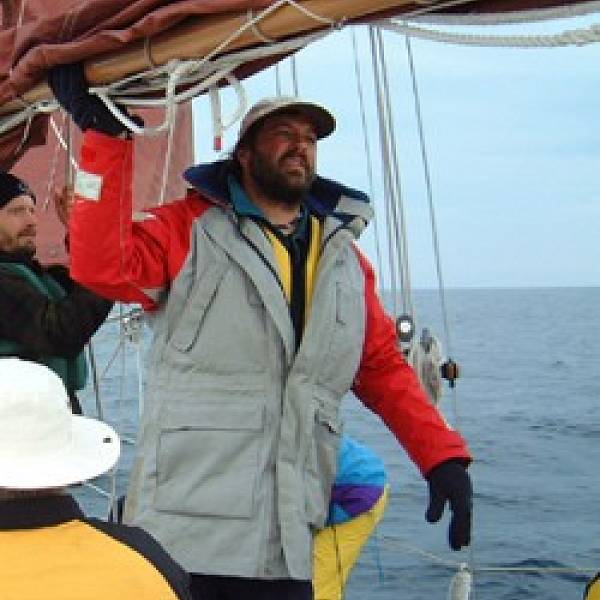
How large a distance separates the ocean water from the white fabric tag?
153 centimetres

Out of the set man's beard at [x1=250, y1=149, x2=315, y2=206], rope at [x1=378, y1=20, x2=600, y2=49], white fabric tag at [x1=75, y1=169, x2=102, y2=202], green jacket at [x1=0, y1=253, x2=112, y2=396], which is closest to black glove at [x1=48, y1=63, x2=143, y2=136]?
white fabric tag at [x1=75, y1=169, x2=102, y2=202]

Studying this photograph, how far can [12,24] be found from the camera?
3875 millimetres

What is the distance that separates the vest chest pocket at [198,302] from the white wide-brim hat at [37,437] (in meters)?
0.88

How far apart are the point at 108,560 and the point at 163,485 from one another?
107 cm

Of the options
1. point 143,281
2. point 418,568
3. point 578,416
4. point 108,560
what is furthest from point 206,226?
point 578,416

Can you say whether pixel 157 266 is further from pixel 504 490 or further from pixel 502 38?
pixel 504 490

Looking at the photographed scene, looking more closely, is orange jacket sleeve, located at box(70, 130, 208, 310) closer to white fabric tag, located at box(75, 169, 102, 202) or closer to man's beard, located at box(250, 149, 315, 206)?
white fabric tag, located at box(75, 169, 102, 202)

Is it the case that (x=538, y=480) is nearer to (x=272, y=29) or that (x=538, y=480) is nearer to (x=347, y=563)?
(x=347, y=563)

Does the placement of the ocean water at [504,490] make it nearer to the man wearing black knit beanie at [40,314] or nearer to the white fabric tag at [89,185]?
the man wearing black knit beanie at [40,314]

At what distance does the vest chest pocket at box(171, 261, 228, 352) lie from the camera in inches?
98.7

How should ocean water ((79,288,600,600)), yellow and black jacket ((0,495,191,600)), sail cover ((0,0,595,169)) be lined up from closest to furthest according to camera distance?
yellow and black jacket ((0,495,191,600))
sail cover ((0,0,595,169))
ocean water ((79,288,600,600))

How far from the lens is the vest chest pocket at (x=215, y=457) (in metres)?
2.48

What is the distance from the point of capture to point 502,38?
220 cm

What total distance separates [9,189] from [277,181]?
0.86m
